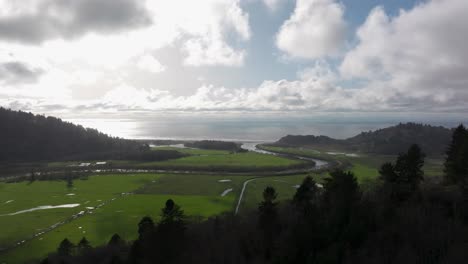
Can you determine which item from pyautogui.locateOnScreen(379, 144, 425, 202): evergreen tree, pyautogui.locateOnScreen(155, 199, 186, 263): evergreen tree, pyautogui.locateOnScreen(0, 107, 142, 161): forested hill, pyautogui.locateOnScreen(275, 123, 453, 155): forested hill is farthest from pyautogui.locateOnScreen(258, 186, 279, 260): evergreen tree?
pyautogui.locateOnScreen(275, 123, 453, 155): forested hill

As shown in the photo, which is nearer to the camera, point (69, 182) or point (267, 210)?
point (267, 210)

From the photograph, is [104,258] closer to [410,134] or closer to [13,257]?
[13,257]

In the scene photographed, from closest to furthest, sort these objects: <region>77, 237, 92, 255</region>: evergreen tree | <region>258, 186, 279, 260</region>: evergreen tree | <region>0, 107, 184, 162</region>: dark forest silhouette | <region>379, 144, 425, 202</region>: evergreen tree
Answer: <region>258, 186, 279, 260</region>: evergreen tree → <region>379, 144, 425, 202</region>: evergreen tree → <region>77, 237, 92, 255</region>: evergreen tree → <region>0, 107, 184, 162</region>: dark forest silhouette

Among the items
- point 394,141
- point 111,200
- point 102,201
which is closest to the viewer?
point 102,201

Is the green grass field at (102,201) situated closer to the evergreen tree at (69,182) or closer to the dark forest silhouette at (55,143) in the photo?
the evergreen tree at (69,182)

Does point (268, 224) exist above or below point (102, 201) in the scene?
above

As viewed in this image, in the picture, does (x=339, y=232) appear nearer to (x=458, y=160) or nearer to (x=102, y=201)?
(x=458, y=160)

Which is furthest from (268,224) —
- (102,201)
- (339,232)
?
(102,201)

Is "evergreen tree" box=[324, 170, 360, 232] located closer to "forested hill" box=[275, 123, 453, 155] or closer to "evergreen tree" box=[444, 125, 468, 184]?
"evergreen tree" box=[444, 125, 468, 184]
